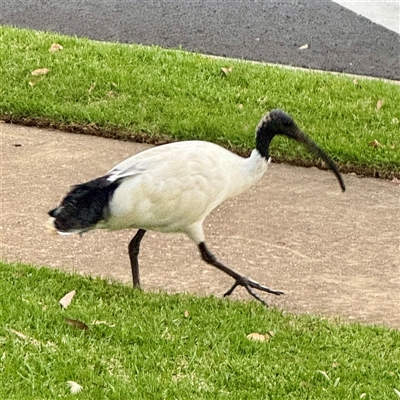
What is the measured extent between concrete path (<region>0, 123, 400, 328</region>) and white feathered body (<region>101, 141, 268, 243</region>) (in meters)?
0.55

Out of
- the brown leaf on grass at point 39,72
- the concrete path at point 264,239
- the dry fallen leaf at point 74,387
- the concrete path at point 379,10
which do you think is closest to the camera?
the dry fallen leaf at point 74,387

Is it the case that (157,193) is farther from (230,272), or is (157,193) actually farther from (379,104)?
(379,104)

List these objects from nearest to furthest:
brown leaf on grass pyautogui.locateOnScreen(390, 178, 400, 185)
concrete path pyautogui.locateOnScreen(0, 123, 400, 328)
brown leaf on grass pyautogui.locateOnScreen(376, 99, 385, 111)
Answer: concrete path pyautogui.locateOnScreen(0, 123, 400, 328) < brown leaf on grass pyautogui.locateOnScreen(390, 178, 400, 185) < brown leaf on grass pyautogui.locateOnScreen(376, 99, 385, 111)

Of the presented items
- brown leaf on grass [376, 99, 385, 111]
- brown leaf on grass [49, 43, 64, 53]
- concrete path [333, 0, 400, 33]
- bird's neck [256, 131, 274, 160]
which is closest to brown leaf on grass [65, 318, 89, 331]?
bird's neck [256, 131, 274, 160]

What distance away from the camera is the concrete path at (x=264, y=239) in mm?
5266

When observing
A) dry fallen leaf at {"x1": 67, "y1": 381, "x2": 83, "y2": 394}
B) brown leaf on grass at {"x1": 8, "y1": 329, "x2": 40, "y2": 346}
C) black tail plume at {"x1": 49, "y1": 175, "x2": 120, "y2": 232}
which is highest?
black tail plume at {"x1": 49, "y1": 175, "x2": 120, "y2": 232}

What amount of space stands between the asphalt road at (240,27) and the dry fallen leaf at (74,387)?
17.4ft

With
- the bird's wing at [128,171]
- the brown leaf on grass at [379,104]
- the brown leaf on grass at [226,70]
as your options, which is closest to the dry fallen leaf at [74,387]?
the bird's wing at [128,171]

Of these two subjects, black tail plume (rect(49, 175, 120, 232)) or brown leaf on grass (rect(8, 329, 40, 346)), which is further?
black tail plume (rect(49, 175, 120, 232))

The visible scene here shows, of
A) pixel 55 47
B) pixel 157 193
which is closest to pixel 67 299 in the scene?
pixel 157 193

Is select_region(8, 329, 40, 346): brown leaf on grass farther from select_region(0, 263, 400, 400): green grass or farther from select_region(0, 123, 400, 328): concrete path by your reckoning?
select_region(0, 123, 400, 328): concrete path

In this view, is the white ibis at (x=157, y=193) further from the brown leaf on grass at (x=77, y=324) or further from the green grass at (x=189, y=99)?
the green grass at (x=189, y=99)

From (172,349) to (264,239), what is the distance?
1527 mm

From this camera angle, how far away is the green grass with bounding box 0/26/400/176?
22.9 ft
